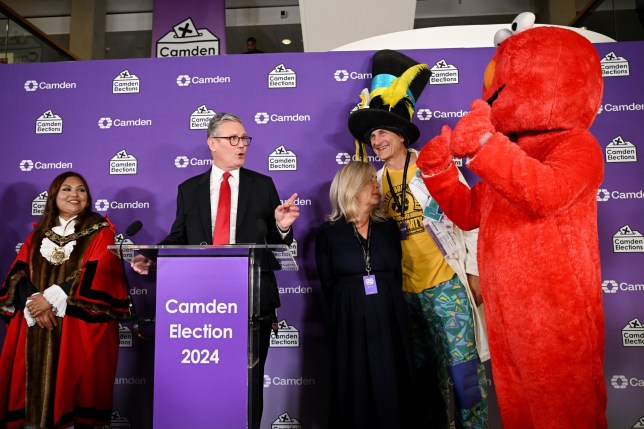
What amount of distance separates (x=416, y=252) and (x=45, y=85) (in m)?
2.99

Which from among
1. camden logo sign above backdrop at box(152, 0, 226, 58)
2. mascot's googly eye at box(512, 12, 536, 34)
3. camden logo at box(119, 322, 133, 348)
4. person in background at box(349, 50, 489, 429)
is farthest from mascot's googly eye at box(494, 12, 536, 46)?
camden logo sign above backdrop at box(152, 0, 226, 58)

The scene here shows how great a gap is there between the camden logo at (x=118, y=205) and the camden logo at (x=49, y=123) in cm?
63

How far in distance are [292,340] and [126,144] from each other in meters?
1.84

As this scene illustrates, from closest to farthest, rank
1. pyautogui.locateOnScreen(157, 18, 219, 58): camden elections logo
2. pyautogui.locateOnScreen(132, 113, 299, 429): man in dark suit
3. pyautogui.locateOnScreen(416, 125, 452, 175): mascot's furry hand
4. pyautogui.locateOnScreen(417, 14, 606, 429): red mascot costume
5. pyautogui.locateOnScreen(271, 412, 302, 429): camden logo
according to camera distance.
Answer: pyautogui.locateOnScreen(417, 14, 606, 429): red mascot costume
pyautogui.locateOnScreen(416, 125, 452, 175): mascot's furry hand
pyautogui.locateOnScreen(132, 113, 299, 429): man in dark suit
pyautogui.locateOnScreen(271, 412, 302, 429): camden logo
pyautogui.locateOnScreen(157, 18, 219, 58): camden elections logo

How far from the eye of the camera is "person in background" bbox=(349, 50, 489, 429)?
286 cm

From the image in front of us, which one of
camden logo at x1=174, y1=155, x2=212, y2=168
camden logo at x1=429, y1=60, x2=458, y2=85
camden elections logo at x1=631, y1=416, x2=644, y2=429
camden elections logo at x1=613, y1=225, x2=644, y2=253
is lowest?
camden elections logo at x1=631, y1=416, x2=644, y2=429

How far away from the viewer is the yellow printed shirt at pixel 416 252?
2973mm

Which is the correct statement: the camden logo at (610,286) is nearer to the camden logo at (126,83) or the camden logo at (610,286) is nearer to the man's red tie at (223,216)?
the man's red tie at (223,216)

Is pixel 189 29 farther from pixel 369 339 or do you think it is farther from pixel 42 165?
pixel 369 339

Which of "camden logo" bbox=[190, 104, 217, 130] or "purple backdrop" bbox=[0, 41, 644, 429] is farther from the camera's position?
"camden logo" bbox=[190, 104, 217, 130]

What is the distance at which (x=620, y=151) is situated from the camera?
3.68 meters

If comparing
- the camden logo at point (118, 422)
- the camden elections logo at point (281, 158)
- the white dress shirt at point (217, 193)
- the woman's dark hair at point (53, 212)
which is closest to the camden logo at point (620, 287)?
the camden elections logo at point (281, 158)

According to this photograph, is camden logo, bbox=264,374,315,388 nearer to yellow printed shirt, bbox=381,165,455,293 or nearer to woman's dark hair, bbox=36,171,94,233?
yellow printed shirt, bbox=381,165,455,293

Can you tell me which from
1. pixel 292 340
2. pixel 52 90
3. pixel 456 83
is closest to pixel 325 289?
pixel 292 340
